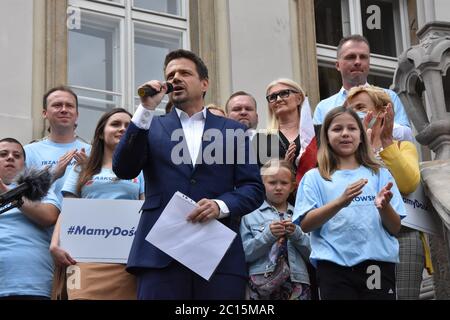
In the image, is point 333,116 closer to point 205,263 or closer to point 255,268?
point 255,268

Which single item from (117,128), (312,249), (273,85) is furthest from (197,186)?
(273,85)

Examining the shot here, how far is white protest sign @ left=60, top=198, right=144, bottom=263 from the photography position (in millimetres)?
6410

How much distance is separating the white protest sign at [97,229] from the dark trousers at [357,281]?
1199mm

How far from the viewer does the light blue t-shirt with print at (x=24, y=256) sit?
6.61 metres

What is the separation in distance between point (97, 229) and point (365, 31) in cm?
830

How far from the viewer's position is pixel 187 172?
566 cm

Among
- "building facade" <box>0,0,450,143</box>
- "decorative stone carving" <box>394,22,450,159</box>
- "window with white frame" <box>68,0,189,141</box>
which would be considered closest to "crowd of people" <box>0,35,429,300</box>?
"decorative stone carving" <box>394,22,450,159</box>

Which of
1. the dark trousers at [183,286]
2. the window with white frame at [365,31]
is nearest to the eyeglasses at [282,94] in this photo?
the dark trousers at [183,286]

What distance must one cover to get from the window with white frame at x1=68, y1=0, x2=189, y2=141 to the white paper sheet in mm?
5958

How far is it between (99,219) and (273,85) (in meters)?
1.64

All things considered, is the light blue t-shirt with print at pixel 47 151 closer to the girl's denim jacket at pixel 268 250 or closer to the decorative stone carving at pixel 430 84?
the girl's denim jacket at pixel 268 250

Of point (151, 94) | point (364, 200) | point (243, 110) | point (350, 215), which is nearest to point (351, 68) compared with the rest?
point (243, 110)

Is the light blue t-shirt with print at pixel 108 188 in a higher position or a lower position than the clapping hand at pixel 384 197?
higher
